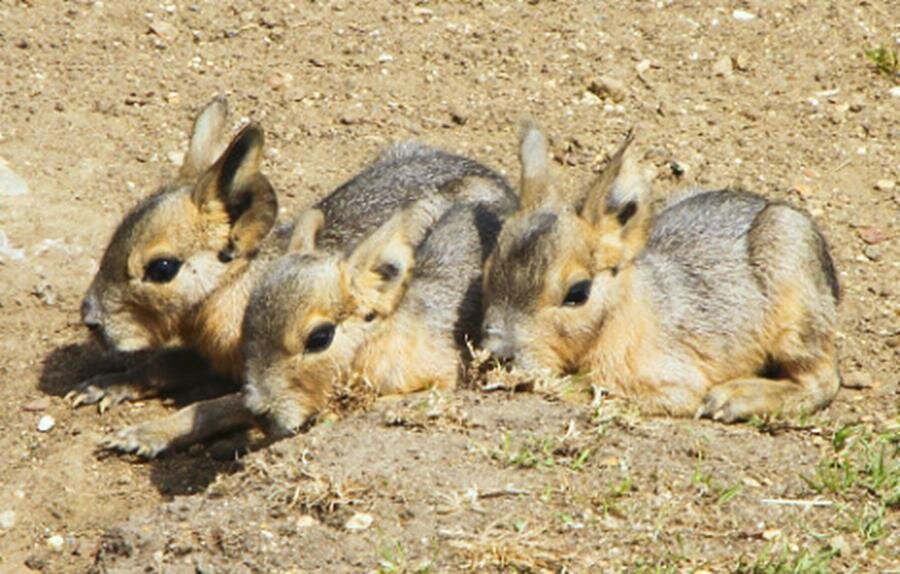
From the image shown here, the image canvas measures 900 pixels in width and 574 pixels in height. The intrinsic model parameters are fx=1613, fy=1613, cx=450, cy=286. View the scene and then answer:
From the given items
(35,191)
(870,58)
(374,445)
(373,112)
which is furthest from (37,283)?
(870,58)

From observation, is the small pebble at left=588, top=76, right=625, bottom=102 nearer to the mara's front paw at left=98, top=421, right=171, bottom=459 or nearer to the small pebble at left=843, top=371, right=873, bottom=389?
the small pebble at left=843, top=371, right=873, bottom=389

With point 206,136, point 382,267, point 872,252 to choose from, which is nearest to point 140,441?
point 382,267

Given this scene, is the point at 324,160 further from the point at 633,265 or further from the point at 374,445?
the point at 374,445

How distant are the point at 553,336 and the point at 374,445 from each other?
3.28ft

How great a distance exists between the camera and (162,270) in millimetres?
7355

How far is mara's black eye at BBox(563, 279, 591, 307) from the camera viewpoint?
6.86m

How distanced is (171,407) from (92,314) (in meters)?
0.69

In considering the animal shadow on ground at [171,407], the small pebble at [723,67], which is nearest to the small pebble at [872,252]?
the small pebble at [723,67]

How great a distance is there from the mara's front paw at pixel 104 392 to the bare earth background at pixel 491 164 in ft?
0.24

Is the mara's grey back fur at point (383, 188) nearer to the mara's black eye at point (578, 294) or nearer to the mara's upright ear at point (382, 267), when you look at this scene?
the mara's upright ear at point (382, 267)

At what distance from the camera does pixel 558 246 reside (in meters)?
6.81

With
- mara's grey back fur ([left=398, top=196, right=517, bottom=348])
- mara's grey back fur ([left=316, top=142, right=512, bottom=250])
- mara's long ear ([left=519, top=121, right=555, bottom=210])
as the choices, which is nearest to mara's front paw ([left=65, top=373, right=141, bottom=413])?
mara's grey back fur ([left=316, top=142, right=512, bottom=250])

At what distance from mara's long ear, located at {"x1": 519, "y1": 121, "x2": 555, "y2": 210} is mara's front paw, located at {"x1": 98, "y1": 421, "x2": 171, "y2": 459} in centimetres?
194

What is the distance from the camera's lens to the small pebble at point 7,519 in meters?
6.79
